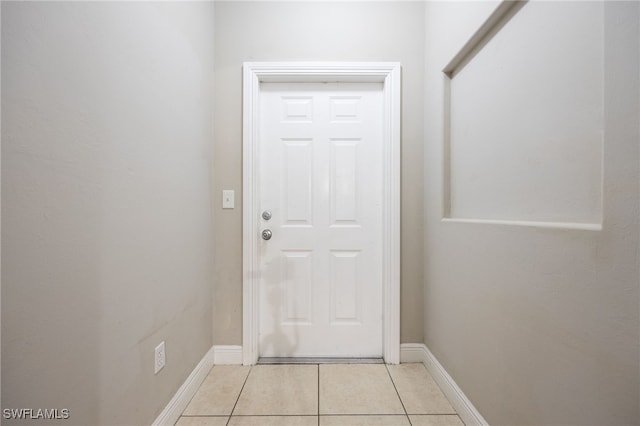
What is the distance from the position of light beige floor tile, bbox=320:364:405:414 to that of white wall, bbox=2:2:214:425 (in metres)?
0.75

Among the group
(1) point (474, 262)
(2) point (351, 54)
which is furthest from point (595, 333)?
(2) point (351, 54)

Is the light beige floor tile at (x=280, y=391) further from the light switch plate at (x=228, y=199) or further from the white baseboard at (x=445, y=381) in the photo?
the light switch plate at (x=228, y=199)

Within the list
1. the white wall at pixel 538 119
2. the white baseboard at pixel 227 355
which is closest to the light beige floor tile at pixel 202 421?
the white baseboard at pixel 227 355

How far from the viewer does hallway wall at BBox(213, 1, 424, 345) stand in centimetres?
172

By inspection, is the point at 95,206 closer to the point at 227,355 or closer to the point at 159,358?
the point at 159,358

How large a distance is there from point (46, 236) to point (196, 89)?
1125 millimetres

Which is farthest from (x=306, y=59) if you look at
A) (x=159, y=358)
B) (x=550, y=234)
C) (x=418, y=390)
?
(x=418, y=390)

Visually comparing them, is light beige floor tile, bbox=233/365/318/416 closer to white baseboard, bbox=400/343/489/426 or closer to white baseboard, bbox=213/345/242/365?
white baseboard, bbox=213/345/242/365

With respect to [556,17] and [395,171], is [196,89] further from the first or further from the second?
[556,17]

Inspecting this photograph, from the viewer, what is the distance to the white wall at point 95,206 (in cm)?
62

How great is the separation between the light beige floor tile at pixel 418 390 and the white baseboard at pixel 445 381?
0.03 m

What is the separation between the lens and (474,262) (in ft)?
3.84

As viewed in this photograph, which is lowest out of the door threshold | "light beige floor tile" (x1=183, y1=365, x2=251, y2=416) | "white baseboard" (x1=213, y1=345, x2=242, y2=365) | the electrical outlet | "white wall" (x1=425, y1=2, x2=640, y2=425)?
"light beige floor tile" (x1=183, y1=365, x2=251, y2=416)

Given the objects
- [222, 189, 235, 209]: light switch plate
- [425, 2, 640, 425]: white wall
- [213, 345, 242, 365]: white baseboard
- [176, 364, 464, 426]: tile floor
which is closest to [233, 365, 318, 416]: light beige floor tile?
[176, 364, 464, 426]: tile floor
